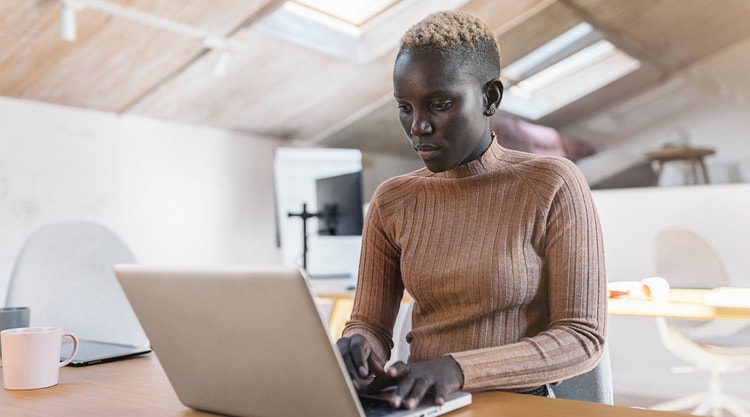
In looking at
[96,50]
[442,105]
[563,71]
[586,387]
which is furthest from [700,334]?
[96,50]

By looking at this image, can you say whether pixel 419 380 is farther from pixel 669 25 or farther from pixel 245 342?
pixel 669 25

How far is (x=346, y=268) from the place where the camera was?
4734mm

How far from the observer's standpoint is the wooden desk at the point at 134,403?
73cm

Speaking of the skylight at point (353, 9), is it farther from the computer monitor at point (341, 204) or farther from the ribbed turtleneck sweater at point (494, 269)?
the ribbed turtleneck sweater at point (494, 269)

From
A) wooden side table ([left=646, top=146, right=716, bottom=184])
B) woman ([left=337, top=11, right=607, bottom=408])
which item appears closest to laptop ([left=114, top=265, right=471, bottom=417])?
woman ([left=337, top=11, right=607, bottom=408])

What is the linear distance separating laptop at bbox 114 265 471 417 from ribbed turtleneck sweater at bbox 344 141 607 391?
0.22 m

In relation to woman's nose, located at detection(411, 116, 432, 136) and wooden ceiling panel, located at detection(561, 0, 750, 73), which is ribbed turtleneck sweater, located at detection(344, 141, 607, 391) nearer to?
woman's nose, located at detection(411, 116, 432, 136)

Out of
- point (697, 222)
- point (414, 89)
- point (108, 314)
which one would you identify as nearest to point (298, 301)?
point (414, 89)

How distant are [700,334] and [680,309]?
994 mm

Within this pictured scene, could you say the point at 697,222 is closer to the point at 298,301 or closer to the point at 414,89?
the point at 414,89

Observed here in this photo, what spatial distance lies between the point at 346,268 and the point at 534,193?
12.3 ft

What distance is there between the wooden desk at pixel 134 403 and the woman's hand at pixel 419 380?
0.03 metres

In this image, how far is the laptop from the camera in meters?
0.62

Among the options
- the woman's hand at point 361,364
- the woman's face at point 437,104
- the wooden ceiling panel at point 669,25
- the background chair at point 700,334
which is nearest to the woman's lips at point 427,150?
the woman's face at point 437,104
